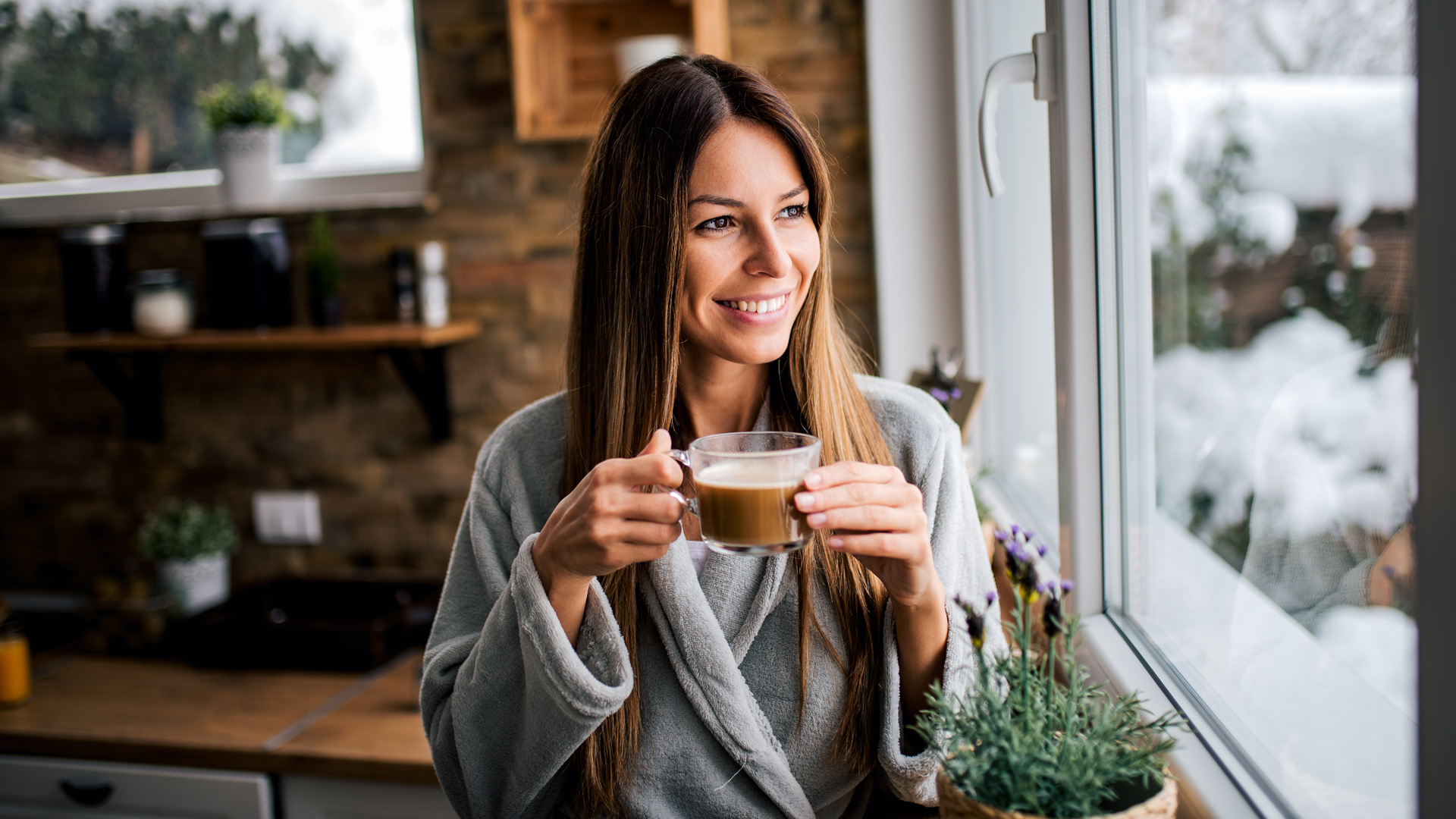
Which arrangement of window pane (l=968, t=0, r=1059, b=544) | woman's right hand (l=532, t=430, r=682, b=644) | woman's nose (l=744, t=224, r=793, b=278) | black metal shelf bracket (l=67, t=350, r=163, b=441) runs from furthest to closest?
1. black metal shelf bracket (l=67, t=350, r=163, b=441)
2. window pane (l=968, t=0, r=1059, b=544)
3. woman's nose (l=744, t=224, r=793, b=278)
4. woman's right hand (l=532, t=430, r=682, b=644)

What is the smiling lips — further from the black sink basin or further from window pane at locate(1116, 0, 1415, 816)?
the black sink basin

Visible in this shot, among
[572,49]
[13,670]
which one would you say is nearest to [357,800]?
[13,670]

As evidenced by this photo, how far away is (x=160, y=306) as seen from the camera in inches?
101

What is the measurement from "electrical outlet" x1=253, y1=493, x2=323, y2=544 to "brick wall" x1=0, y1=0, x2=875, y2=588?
32 millimetres

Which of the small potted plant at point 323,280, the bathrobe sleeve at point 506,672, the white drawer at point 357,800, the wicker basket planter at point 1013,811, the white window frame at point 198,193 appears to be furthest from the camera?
the white window frame at point 198,193

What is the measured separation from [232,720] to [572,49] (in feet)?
5.43

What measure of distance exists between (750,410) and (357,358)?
1697 mm

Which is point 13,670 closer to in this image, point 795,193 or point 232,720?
point 232,720

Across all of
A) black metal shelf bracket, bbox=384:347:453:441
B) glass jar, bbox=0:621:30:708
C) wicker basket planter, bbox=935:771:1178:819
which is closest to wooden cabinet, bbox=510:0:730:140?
black metal shelf bracket, bbox=384:347:453:441

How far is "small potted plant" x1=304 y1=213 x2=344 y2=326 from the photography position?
2518 millimetres

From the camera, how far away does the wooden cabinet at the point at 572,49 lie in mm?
2260

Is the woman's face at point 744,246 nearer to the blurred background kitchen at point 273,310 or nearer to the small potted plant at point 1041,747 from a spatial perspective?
the small potted plant at point 1041,747

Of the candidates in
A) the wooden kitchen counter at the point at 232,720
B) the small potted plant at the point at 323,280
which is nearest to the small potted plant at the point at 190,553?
the wooden kitchen counter at the point at 232,720

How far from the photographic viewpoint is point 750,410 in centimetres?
137
